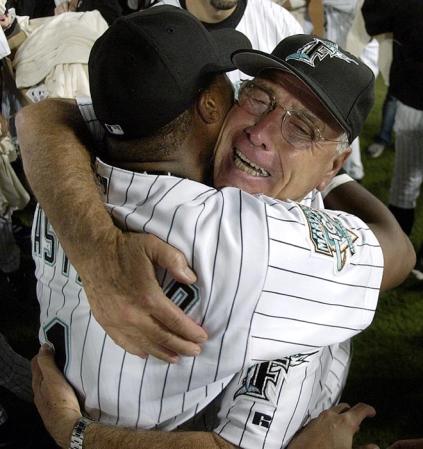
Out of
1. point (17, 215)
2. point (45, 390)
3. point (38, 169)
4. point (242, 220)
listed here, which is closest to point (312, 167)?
point (242, 220)

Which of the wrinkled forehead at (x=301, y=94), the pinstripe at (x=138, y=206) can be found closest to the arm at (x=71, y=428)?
the pinstripe at (x=138, y=206)

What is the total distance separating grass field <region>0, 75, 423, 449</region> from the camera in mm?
2475

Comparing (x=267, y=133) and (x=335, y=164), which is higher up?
(x=267, y=133)

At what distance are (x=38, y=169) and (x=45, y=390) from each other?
542mm

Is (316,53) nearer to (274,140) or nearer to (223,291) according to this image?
(274,140)

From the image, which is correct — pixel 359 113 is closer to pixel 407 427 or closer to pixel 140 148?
pixel 140 148

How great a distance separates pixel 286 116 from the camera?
1.33m

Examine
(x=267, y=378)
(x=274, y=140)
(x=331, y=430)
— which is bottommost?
(x=331, y=430)

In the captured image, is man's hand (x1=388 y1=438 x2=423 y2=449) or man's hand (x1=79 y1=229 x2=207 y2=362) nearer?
man's hand (x1=79 y1=229 x2=207 y2=362)

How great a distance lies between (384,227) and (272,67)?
502mm

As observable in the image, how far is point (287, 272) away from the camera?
1.01 metres

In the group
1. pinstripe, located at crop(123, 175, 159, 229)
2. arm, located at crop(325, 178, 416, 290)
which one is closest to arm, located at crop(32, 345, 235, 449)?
pinstripe, located at crop(123, 175, 159, 229)

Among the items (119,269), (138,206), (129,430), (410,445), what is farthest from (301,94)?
(410,445)

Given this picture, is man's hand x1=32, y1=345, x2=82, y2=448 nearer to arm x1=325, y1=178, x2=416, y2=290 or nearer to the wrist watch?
the wrist watch
